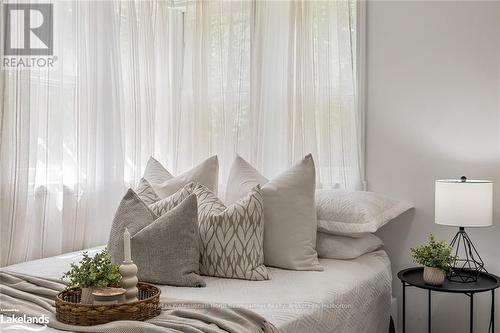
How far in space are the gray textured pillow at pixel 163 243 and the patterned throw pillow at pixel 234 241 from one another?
12 centimetres

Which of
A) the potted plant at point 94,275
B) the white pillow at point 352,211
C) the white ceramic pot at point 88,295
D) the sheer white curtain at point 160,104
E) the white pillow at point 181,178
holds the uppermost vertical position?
the sheer white curtain at point 160,104

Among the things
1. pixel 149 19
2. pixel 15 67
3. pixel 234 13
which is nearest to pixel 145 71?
pixel 149 19

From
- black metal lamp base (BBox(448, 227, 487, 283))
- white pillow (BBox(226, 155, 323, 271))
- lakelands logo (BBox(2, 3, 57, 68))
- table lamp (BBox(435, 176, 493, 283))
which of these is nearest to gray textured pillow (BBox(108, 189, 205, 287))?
white pillow (BBox(226, 155, 323, 271))

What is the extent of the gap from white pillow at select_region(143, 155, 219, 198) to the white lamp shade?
46.2 inches

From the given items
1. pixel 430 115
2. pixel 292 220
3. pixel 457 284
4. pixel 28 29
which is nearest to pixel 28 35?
pixel 28 29

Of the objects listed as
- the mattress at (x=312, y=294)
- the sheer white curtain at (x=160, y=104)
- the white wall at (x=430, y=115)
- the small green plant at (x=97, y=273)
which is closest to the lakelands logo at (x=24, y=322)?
the small green plant at (x=97, y=273)

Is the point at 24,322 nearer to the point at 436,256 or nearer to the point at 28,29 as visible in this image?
the point at 28,29

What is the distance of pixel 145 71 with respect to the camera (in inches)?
141

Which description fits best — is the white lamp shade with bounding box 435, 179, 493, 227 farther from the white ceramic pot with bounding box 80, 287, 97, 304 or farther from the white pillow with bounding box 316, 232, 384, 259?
the white ceramic pot with bounding box 80, 287, 97, 304

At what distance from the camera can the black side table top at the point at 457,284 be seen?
2.50 metres

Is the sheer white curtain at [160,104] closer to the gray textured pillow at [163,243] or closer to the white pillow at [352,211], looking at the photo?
the white pillow at [352,211]

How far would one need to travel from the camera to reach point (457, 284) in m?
2.60

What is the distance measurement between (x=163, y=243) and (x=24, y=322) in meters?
0.62

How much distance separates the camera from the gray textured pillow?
2.26 m
